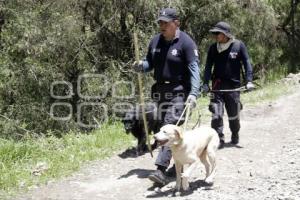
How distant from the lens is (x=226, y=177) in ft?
22.5

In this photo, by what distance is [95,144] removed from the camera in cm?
880

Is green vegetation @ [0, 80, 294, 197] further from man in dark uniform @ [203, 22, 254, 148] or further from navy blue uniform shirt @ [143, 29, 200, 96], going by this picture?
navy blue uniform shirt @ [143, 29, 200, 96]

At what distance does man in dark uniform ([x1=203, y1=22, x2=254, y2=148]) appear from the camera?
7.92m

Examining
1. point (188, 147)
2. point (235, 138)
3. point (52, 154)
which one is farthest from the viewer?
point (235, 138)

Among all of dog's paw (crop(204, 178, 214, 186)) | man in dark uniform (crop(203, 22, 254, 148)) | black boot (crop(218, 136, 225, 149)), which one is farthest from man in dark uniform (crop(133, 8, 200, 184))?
black boot (crop(218, 136, 225, 149))

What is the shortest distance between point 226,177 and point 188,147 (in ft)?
3.70

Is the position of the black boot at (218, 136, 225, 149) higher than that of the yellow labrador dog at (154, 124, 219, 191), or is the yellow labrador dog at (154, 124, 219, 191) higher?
the yellow labrador dog at (154, 124, 219, 191)

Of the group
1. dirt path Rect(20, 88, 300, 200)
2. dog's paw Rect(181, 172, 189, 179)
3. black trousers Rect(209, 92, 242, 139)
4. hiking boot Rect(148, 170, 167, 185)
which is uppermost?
black trousers Rect(209, 92, 242, 139)

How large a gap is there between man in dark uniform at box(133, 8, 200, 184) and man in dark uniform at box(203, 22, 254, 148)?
53.6 inches

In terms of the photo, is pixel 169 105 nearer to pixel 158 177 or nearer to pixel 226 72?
pixel 158 177

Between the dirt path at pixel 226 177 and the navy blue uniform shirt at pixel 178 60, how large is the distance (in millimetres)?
1246

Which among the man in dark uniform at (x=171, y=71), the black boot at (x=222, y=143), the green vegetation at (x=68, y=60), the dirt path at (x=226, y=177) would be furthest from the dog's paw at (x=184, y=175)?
the green vegetation at (x=68, y=60)

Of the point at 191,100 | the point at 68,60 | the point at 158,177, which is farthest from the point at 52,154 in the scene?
the point at 68,60

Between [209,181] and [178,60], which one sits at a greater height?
[178,60]
